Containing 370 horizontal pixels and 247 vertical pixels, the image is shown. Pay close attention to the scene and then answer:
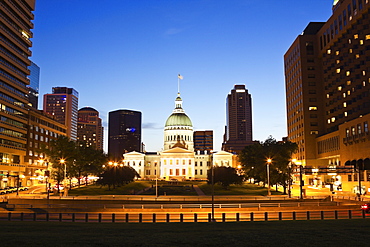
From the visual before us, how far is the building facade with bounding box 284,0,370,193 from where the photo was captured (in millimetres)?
106000

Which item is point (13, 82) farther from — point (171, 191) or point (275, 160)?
point (275, 160)

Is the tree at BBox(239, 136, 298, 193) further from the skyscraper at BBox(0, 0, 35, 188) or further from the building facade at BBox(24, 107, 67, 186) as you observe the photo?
the building facade at BBox(24, 107, 67, 186)

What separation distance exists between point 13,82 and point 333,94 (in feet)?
351

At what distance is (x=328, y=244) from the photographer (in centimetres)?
1852

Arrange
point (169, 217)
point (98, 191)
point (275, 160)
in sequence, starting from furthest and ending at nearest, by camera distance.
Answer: point (98, 191) < point (275, 160) < point (169, 217)

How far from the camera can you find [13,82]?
112 m

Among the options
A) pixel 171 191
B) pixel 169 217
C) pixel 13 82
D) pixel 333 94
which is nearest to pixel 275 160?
pixel 171 191

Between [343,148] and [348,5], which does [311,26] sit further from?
[343,148]

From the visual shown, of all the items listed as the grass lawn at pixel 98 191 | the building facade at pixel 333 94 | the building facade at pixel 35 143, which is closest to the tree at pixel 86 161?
the grass lawn at pixel 98 191

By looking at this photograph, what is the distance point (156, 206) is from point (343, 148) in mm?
75425

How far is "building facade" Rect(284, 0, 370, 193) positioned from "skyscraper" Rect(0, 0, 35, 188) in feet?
284

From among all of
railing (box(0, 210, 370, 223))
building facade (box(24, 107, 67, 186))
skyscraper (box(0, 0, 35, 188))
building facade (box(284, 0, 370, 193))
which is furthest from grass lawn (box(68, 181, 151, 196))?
building facade (box(284, 0, 370, 193))

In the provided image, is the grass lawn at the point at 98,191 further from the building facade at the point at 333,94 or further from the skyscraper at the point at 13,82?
the building facade at the point at 333,94

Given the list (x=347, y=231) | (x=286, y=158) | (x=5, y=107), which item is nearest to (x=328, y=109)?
(x=286, y=158)
